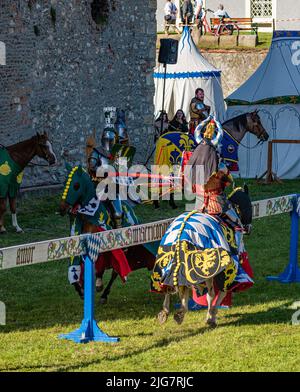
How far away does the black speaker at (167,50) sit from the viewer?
23766mm

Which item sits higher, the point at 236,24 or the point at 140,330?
the point at 236,24

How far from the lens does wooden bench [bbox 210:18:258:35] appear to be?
38438 mm

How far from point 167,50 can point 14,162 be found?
7950 millimetres

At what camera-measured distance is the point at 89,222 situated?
11391 millimetres

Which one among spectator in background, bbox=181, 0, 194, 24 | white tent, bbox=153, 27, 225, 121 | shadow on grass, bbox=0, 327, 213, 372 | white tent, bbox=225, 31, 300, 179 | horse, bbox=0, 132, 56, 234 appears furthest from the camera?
spectator in background, bbox=181, 0, 194, 24

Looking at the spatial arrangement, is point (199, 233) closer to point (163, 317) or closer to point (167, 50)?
point (163, 317)

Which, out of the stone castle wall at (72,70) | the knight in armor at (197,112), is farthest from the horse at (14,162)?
the knight in armor at (197,112)

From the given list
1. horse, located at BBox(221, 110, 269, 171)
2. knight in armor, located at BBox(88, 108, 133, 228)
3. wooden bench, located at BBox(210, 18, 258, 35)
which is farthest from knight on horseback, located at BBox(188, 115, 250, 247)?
wooden bench, located at BBox(210, 18, 258, 35)

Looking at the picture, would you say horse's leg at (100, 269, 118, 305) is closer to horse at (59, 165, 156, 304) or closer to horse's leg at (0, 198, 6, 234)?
horse at (59, 165, 156, 304)

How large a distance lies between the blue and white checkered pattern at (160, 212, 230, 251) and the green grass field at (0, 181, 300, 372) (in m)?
0.85

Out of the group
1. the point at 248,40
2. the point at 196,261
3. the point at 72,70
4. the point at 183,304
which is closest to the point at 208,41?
the point at 248,40

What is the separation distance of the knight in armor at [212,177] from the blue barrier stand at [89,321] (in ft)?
4.48

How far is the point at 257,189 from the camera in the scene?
899 inches

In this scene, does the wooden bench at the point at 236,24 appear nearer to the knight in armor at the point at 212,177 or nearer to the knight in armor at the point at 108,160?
the knight in armor at the point at 108,160
